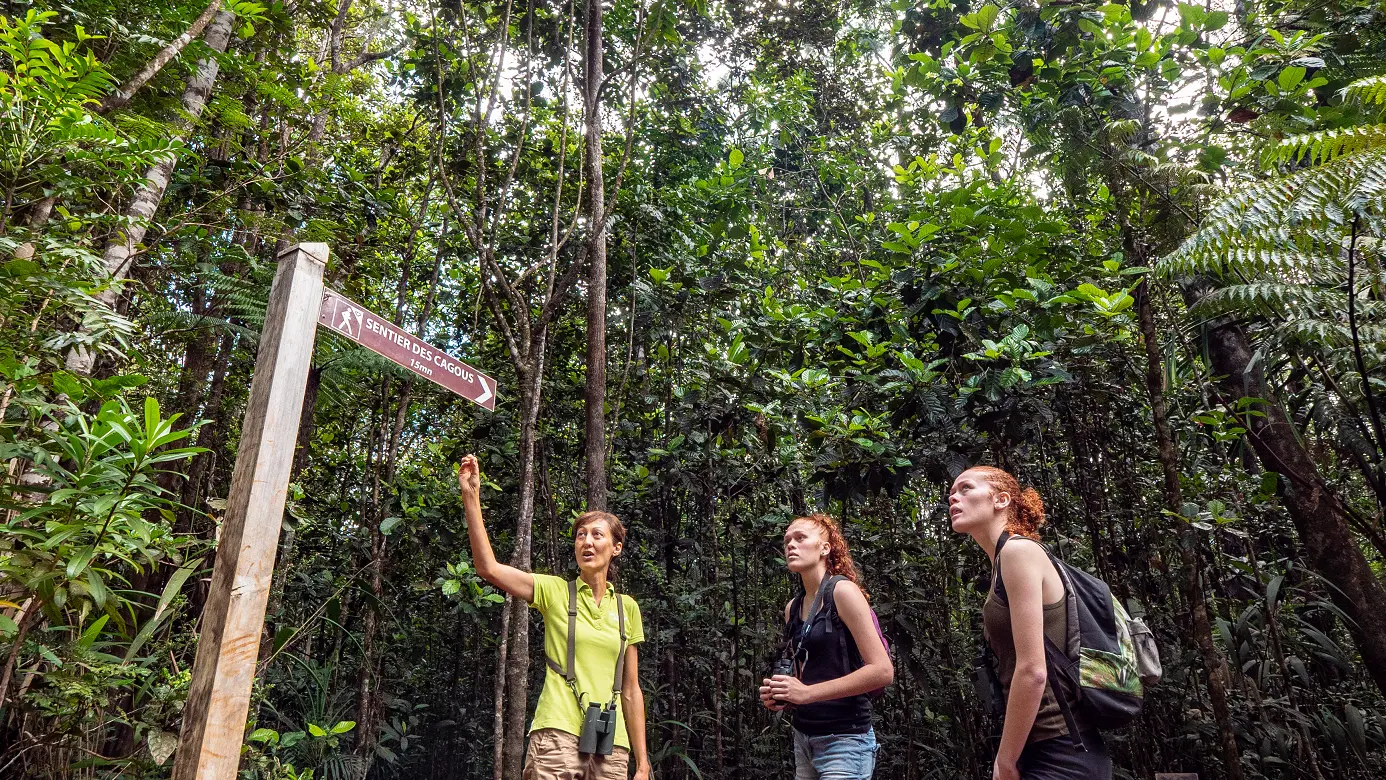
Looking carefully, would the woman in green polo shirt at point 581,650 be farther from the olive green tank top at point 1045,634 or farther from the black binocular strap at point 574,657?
the olive green tank top at point 1045,634

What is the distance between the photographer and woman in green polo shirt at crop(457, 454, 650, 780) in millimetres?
2809

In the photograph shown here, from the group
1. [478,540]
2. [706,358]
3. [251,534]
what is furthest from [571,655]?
[706,358]

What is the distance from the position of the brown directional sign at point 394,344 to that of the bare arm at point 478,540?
26 centimetres

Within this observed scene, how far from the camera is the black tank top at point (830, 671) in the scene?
2898 mm

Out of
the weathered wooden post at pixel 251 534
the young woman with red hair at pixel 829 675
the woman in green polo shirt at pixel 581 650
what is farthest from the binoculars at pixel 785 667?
the weathered wooden post at pixel 251 534

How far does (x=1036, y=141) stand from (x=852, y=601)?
4.19m

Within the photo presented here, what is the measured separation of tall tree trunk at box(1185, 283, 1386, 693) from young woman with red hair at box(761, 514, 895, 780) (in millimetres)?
2999

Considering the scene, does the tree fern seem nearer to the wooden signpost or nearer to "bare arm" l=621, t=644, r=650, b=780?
"bare arm" l=621, t=644, r=650, b=780

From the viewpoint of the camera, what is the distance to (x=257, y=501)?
2.15m

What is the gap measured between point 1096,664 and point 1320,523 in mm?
3631

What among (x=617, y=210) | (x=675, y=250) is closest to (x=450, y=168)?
(x=617, y=210)

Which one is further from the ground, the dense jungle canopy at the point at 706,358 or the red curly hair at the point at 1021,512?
the dense jungle canopy at the point at 706,358

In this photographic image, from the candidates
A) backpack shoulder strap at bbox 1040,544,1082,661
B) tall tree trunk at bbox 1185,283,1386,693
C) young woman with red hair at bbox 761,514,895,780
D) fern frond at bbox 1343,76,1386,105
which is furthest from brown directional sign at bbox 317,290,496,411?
fern frond at bbox 1343,76,1386,105

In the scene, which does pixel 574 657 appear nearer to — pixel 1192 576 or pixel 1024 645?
pixel 1024 645
